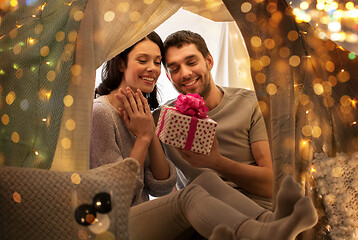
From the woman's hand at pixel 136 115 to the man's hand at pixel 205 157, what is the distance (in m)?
0.17

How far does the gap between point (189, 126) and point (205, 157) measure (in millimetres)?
190

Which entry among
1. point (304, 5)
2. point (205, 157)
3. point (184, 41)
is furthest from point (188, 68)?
point (304, 5)

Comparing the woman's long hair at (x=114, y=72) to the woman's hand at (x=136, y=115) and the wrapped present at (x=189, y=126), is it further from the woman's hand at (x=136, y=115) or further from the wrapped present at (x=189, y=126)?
the wrapped present at (x=189, y=126)

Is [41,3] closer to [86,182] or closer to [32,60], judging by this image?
[32,60]

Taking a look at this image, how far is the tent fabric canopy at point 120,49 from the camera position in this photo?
1473 millimetres

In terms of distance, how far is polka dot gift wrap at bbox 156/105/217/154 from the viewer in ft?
5.23

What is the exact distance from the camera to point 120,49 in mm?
1619

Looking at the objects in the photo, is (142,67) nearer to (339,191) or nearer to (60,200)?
(60,200)

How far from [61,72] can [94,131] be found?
295 mm

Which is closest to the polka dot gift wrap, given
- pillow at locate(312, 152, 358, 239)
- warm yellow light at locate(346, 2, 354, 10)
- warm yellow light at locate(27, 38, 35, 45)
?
pillow at locate(312, 152, 358, 239)

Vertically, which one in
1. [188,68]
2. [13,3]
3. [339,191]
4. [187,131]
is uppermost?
[13,3]

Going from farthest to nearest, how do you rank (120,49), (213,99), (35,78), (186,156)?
1. (213,99)
2. (186,156)
3. (120,49)
4. (35,78)

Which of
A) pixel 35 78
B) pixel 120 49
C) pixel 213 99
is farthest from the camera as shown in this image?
pixel 213 99

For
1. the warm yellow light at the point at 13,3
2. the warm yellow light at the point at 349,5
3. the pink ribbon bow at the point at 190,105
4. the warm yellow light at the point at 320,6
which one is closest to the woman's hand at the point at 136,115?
the pink ribbon bow at the point at 190,105
